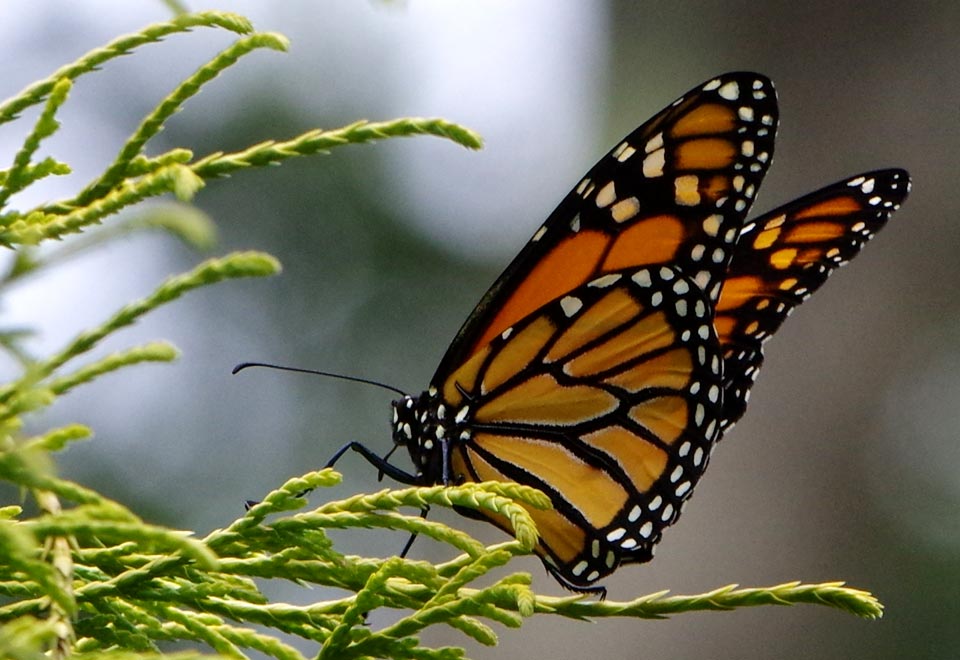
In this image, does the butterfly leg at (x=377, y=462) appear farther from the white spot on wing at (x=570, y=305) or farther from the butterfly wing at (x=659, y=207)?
the white spot on wing at (x=570, y=305)

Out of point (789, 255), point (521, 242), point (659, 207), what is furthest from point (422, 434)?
point (521, 242)

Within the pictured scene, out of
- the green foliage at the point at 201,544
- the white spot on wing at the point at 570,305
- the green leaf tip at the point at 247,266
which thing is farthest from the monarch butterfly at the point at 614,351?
the green leaf tip at the point at 247,266

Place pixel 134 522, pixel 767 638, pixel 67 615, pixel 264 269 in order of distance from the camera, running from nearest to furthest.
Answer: pixel 264 269 < pixel 134 522 < pixel 67 615 < pixel 767 638

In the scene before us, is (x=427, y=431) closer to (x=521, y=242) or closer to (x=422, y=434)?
(x=422, y=434)

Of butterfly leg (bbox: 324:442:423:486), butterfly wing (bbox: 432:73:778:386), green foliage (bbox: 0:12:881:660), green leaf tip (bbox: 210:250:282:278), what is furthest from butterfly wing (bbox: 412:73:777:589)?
green leaf tip (bbox: 210:250:282:278)

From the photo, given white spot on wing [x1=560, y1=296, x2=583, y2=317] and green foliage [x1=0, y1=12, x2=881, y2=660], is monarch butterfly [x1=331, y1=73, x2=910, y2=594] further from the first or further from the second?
green foliage [x1=0, y1=12, x2=881, y2=660]

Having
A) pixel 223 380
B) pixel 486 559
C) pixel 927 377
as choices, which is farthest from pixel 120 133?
pixel 486 559

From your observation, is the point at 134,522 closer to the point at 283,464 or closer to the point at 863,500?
the point at 863,500

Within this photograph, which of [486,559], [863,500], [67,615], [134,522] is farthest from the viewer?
[863,500]
